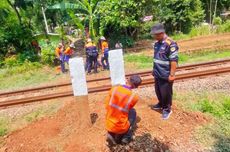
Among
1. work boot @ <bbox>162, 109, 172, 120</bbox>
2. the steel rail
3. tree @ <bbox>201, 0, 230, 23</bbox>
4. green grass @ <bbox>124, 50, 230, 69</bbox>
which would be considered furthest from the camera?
tree @ <bbox>201, 0, 230, 23</bbox>

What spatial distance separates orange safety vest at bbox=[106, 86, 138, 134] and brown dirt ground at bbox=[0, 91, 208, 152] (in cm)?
59

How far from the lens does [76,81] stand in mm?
6074

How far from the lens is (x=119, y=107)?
522 cm

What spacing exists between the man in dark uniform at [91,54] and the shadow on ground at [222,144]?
862cm

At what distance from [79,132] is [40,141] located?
2.66ft

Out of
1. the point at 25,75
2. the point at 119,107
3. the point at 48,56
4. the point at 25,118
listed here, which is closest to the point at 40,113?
the point at 25,118

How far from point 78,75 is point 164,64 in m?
1.74

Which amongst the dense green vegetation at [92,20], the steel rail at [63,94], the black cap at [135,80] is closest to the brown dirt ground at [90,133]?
the black cap at [135,80]

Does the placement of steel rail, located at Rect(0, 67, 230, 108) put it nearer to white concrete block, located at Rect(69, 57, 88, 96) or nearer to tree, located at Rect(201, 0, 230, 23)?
white concrete block, located at Rect(69, 57, 88, 96)

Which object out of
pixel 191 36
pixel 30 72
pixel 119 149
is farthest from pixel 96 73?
pixel 191 36

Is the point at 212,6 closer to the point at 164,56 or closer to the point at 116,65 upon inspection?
the point at 164,56

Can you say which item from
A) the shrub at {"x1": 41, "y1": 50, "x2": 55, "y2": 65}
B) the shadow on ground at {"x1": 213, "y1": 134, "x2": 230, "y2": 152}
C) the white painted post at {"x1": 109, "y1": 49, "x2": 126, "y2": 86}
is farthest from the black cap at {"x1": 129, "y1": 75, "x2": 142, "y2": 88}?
the shrub at {"x1": 41, "y1": 50, "x2": 55, "y2": 65}

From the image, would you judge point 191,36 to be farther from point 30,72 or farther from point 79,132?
point 79,132

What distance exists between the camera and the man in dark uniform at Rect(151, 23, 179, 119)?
618cm
